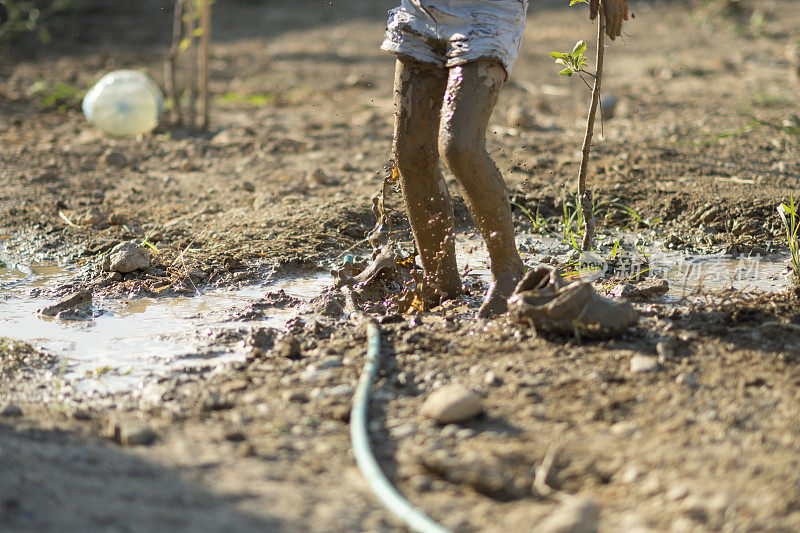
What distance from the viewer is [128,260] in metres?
4.07

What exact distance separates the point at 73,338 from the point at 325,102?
5.00m

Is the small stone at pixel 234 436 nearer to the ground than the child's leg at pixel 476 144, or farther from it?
nearer to the ground

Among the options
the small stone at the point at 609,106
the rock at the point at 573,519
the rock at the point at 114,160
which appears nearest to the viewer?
the rock at the point at 573,519

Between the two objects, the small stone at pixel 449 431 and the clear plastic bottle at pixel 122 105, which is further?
the clear plastic bottle at pixel 122 105

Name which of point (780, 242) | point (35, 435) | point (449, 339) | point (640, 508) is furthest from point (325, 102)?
point (640, 508)

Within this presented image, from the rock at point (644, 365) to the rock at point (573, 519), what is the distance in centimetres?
82

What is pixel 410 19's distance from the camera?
3184 mm

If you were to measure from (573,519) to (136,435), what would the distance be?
121cm

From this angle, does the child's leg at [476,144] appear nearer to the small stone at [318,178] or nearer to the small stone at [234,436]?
the small stone at [234,436]

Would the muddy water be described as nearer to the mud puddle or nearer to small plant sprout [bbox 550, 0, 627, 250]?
the mud puddle

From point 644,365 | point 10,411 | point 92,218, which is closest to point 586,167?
point 644,365

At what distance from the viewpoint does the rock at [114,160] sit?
19.9ft

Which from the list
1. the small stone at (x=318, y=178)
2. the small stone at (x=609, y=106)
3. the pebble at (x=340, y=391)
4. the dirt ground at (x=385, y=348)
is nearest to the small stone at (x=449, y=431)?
the dirt ground at (x=385, y=348)

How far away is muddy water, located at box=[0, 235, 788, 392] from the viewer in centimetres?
315
